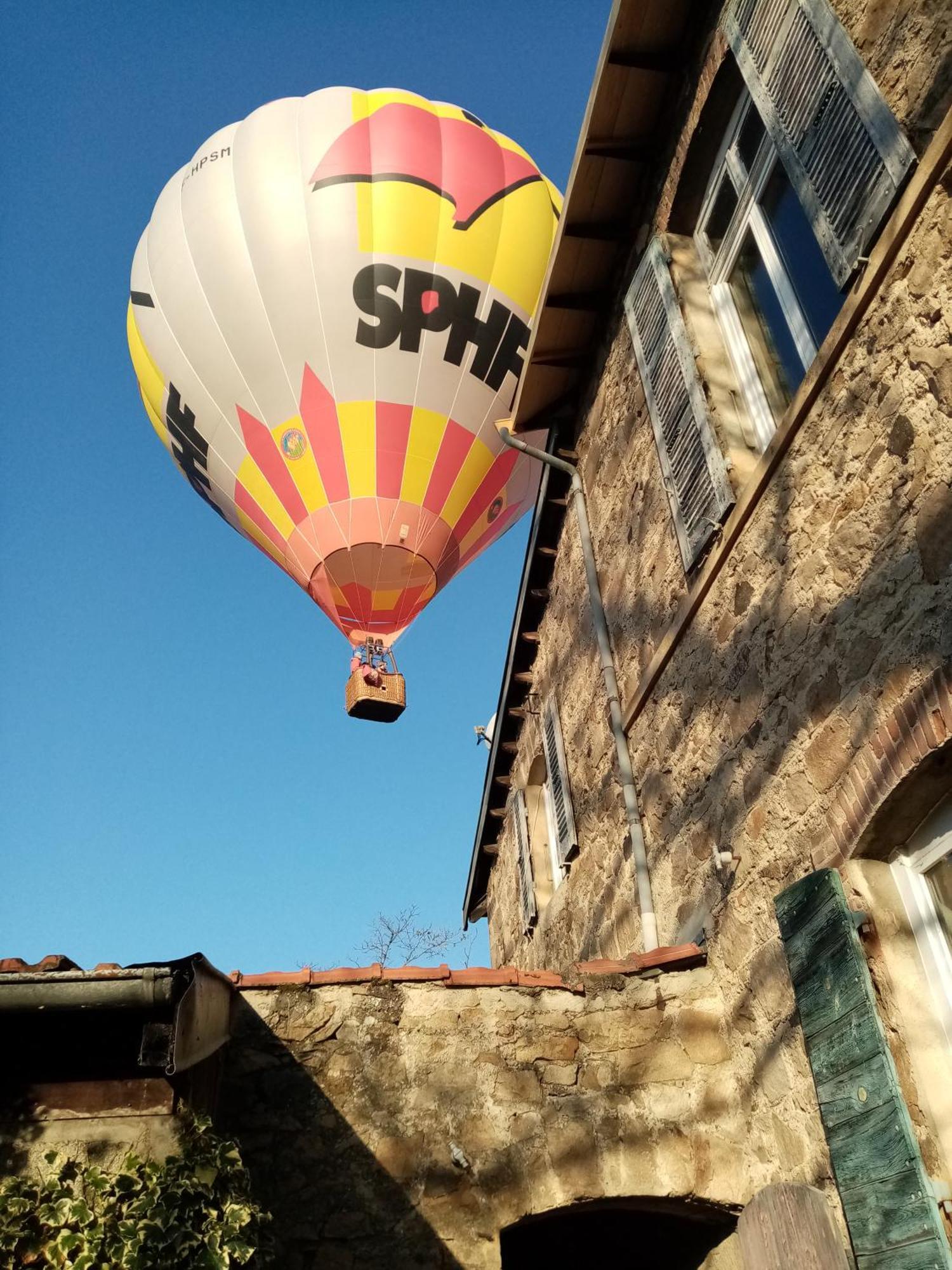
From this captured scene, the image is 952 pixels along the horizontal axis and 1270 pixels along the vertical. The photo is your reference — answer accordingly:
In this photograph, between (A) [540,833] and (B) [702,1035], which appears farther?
(A) [540,833]

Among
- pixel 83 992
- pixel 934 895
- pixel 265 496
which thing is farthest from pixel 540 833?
pixel 83 992

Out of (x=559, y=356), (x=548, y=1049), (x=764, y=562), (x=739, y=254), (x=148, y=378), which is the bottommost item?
(x=548, y=1049)

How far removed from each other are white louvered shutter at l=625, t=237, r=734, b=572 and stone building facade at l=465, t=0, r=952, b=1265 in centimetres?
3

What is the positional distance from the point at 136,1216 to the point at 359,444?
8.10 meters

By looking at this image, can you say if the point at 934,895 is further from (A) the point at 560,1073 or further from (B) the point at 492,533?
(B) the point at 492,533

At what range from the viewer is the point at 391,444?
10414 millimetres

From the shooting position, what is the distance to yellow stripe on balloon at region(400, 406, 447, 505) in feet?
34.2

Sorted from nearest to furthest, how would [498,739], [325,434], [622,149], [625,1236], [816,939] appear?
[816,939]
[625,1236]
[622,149]
[498,739]
[325,434]

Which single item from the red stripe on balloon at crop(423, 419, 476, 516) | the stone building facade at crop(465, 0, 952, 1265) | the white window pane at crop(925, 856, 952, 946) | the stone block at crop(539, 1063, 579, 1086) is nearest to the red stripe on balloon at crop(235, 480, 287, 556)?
the red stripe on balloon at crop(423, 419, 476, 516)

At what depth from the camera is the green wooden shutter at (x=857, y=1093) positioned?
116 inches

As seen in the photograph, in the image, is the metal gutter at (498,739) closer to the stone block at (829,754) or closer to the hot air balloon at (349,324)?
the hot air balloon at (349,324)

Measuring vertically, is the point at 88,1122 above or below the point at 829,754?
below

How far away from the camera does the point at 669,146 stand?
5641 mm

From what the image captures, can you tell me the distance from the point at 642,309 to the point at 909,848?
11.5 ft
